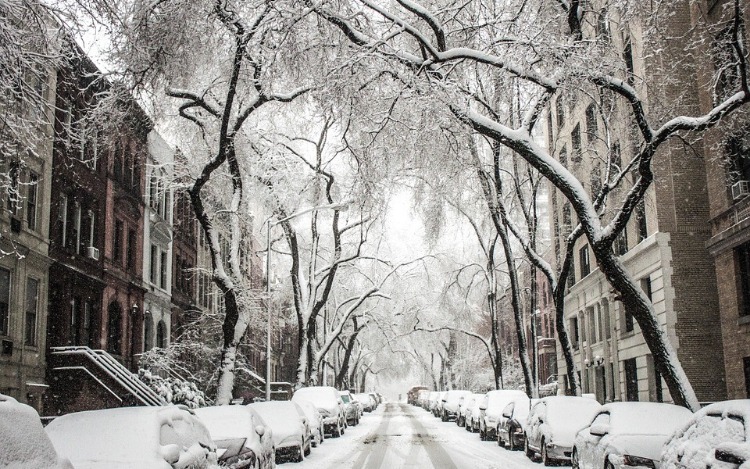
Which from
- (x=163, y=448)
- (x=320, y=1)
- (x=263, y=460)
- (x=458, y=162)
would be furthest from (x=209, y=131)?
(x=163, y=448)

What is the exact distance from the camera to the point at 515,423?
2173cm

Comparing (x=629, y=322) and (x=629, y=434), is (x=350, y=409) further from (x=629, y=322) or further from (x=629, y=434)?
(x=629, y=434)

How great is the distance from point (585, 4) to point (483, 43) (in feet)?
7.02

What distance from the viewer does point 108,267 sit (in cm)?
3186

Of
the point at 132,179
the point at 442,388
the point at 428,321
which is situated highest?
the point at 132,179

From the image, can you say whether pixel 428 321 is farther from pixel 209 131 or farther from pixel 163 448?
pixel 163 448

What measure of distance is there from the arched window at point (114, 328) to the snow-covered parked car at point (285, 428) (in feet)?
50.0

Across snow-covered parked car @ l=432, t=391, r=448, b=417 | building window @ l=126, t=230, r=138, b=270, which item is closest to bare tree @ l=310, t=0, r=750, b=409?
building window @ l=126, t=230, r=138, b=270

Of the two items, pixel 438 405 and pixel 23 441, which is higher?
pixel 23 441

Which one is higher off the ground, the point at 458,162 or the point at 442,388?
the point at 458,162

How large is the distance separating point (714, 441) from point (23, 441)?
20.7ft

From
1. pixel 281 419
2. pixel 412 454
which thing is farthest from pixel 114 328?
pixel 412 454

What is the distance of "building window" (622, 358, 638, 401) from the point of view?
3200cm

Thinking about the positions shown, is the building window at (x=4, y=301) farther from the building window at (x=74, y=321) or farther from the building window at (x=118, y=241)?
the building window at (x=118, y=241)
